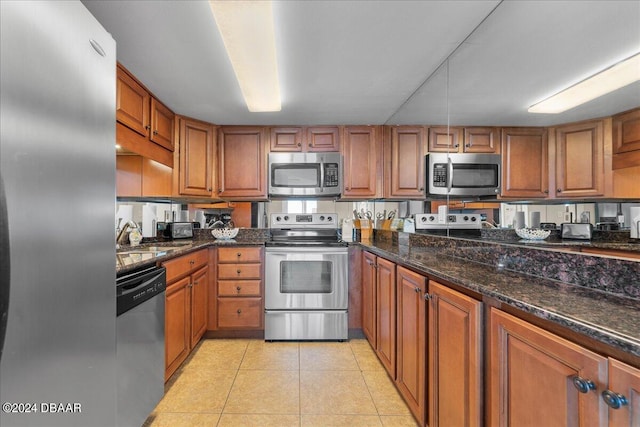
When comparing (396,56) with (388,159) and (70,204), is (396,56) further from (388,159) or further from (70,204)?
(70,204)

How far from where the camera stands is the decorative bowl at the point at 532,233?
124 cm

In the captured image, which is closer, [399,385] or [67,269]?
[67,269]

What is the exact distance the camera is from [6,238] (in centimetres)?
60

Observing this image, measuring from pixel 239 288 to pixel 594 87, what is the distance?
2737 millimetres

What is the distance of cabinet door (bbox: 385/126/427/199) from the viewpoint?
104 inches

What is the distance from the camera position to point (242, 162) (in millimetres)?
3146

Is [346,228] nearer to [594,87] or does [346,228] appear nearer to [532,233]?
[532,233]

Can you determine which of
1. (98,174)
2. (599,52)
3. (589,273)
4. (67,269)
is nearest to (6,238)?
(67,269)

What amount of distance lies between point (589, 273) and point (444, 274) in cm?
46

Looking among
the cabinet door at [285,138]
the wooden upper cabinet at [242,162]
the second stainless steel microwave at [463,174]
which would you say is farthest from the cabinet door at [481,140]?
the wooden upper cabinet at [242,162]

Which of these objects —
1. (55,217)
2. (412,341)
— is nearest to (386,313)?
(412,341)

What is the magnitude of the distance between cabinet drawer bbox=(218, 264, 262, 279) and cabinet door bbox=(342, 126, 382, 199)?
1213 millimetres

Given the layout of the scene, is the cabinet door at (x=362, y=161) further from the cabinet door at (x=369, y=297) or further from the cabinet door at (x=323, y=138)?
the cabinet door at (x=369, y=297)

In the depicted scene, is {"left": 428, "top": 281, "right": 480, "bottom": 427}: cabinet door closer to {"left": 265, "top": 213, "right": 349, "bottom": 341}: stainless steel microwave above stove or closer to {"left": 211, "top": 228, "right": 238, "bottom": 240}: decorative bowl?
{"left": 265, "top": 213, "right": 349, "bottom": 341}: stainless steel microwave above stove
